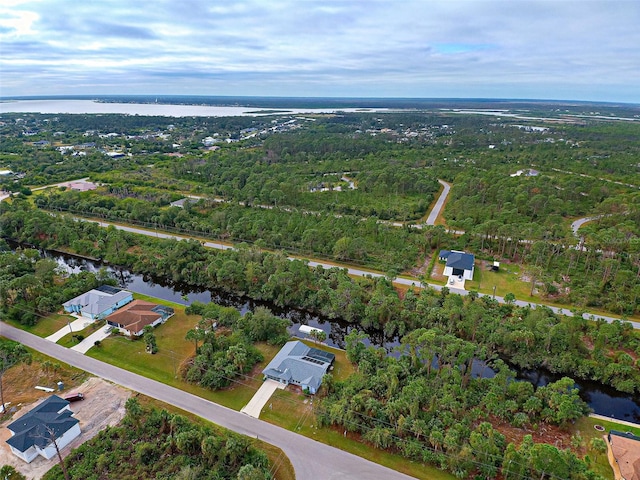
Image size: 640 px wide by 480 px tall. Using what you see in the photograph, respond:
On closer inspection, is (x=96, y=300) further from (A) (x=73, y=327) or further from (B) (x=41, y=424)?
(B) (x=41, y=424)

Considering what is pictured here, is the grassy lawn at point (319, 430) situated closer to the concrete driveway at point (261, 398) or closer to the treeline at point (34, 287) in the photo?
the concrete driveway at point (261, 398)

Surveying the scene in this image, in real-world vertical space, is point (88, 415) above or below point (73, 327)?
below

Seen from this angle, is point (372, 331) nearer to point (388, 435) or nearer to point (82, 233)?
point (388, 435)

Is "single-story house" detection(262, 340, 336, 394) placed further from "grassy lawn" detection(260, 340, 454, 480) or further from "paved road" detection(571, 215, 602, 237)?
"paved road" detection(571, 215, 602, 237)

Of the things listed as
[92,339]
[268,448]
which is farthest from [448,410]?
[92,339]

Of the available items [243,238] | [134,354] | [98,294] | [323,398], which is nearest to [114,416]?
[134,354]

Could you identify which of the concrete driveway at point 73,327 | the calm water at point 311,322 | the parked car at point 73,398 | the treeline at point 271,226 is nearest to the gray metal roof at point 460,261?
the treeline at point 271,226
